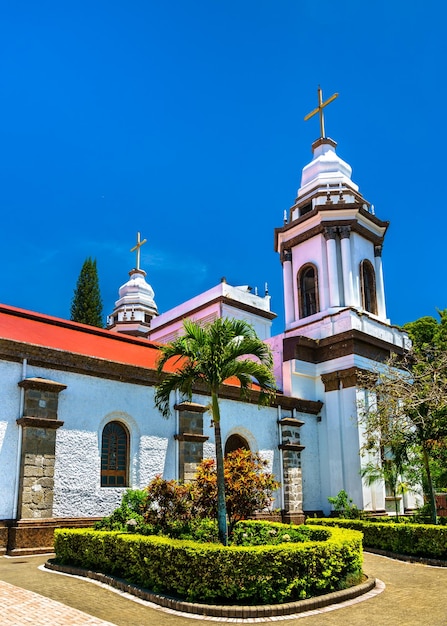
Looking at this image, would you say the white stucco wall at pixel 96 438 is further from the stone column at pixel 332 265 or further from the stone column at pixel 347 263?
the stone column at pixel 347 263

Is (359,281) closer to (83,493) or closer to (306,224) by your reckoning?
(306,224)

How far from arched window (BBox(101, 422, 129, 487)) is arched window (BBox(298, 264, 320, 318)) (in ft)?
41.6

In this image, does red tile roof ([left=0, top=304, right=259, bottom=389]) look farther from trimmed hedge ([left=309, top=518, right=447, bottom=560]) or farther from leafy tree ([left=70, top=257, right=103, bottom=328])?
leafy tree ([left=70, top=257, right=103, bottom=328])

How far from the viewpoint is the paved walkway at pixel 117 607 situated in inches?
322

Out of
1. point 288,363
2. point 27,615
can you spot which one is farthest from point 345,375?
point 27,615

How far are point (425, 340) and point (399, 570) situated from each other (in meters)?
22.9

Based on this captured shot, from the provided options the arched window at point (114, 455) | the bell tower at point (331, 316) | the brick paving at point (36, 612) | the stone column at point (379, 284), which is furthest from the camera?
the stone column at point (379, 284)

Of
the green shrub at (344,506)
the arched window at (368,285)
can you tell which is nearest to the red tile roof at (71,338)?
the green shrub at (344,506)

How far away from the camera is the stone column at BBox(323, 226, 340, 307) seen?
84.4 ft

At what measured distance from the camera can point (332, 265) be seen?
26188 mm

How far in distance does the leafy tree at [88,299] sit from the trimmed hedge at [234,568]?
34841 mm

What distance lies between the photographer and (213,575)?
9164mm

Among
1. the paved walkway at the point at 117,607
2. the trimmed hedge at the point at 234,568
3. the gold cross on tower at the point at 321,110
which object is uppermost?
the gold cross on tower at the point at 321,110

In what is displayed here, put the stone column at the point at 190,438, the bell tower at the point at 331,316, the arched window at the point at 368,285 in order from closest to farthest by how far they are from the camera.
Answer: the stone column at the point at 190,438, the bell tower at the point at 331,316, the arched window at the point at 368,285
